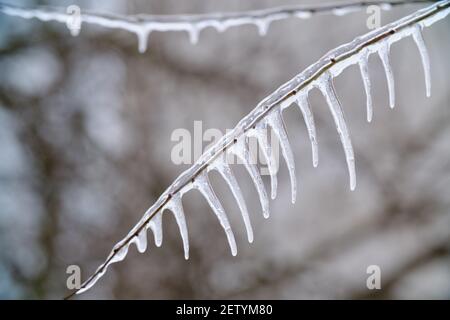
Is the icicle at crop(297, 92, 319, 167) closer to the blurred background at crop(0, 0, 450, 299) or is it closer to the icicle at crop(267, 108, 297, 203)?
the icicle at crop(267, 108, 297, 203)

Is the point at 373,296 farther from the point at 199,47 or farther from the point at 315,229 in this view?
the point at 199,47

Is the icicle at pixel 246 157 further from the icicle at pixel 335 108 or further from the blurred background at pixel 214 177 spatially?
the blurred background at pixel 214 177

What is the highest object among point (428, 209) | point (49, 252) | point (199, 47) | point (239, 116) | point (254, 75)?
point (199, 47)

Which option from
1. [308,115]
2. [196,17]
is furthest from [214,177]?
[308,115]

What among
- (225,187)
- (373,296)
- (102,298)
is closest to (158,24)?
(225,187)

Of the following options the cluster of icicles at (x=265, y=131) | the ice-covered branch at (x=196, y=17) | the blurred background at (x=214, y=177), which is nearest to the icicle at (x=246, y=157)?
the cluster of icicles at (x=265, y=131)

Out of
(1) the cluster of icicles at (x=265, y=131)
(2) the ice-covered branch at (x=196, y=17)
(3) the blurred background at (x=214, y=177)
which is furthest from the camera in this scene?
(3) the blurred background at (x=214, y=177)

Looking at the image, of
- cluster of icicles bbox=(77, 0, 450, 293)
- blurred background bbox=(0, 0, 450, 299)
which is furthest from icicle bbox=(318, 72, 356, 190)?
blurred background bbox=(0, 0, 450, 299)

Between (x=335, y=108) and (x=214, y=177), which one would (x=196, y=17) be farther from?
(x=214, y=177)
